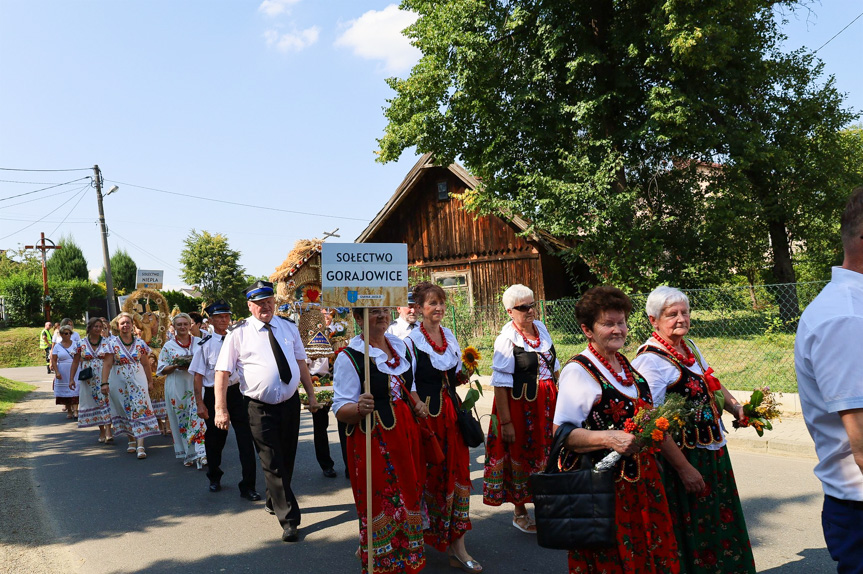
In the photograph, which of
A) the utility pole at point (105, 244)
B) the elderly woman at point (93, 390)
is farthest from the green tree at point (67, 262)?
the elderly woman at point (93, 390)

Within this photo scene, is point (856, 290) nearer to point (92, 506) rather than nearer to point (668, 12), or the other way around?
point (92, 506)

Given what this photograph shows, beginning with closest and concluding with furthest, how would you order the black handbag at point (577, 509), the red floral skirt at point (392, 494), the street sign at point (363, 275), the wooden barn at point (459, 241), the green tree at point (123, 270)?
the black handbag at point (577, 509) → the red floral skirt at point (392, 494) → the street sign at point (363, 275) → the wooden barn at point (459, 241) → the green tree at point (123, 270)

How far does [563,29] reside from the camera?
16172 mm

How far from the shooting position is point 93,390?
36.0 feet

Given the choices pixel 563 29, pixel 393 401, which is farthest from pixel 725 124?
pixel 393 401

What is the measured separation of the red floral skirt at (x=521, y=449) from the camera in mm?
5242

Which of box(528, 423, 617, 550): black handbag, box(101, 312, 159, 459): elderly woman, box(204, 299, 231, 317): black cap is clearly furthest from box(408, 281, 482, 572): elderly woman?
box(101, 312, 159, 459): elderly woman

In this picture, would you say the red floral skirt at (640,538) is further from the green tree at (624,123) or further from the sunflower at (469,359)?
the green tree at (624,123)

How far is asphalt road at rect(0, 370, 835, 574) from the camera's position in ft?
16.1

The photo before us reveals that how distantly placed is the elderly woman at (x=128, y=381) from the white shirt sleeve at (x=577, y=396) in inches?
320

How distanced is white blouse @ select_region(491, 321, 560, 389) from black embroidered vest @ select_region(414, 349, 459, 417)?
0.42 metres

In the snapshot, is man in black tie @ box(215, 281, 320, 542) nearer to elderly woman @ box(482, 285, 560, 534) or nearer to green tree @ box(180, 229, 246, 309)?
elderly woman @ box(482, 285, 560, 534)

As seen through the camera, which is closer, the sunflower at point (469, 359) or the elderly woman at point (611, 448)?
the elderly woman at point (611, 448)

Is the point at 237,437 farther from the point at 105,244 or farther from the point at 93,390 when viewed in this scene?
the point at 105,244
